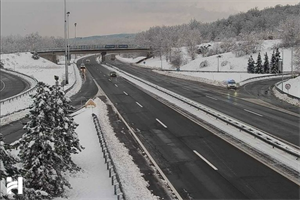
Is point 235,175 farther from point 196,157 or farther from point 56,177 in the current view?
point 56,177

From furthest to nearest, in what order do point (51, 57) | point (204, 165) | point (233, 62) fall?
point (51, 57)
point (233, 62)
point (204, 165)

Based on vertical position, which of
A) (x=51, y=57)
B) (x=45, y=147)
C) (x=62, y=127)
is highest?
(x=51, y=57)

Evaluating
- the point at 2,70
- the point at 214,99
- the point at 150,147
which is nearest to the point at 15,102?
the point at 214,99

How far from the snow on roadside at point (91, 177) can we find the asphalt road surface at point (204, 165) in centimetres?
273

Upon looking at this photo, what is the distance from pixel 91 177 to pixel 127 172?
1.69m

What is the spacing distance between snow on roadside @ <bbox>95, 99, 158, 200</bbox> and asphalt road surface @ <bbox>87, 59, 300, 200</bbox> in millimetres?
1273

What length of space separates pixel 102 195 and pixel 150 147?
6963mm

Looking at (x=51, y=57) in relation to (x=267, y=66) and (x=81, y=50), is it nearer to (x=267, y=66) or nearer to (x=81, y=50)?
(x=81, y=50)

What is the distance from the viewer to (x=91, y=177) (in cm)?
1341

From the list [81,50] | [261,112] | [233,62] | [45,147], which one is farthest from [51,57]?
[45,147]

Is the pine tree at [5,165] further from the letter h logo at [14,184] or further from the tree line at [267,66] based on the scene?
the tree line at [267,66]

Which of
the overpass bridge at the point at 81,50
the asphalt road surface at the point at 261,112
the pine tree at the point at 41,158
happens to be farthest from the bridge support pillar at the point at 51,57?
the pine tree at the point at 41,158

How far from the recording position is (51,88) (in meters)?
12.2

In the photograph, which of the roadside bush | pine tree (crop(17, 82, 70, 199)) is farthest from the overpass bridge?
pine tree (crop(17, 82, 70, 199))
